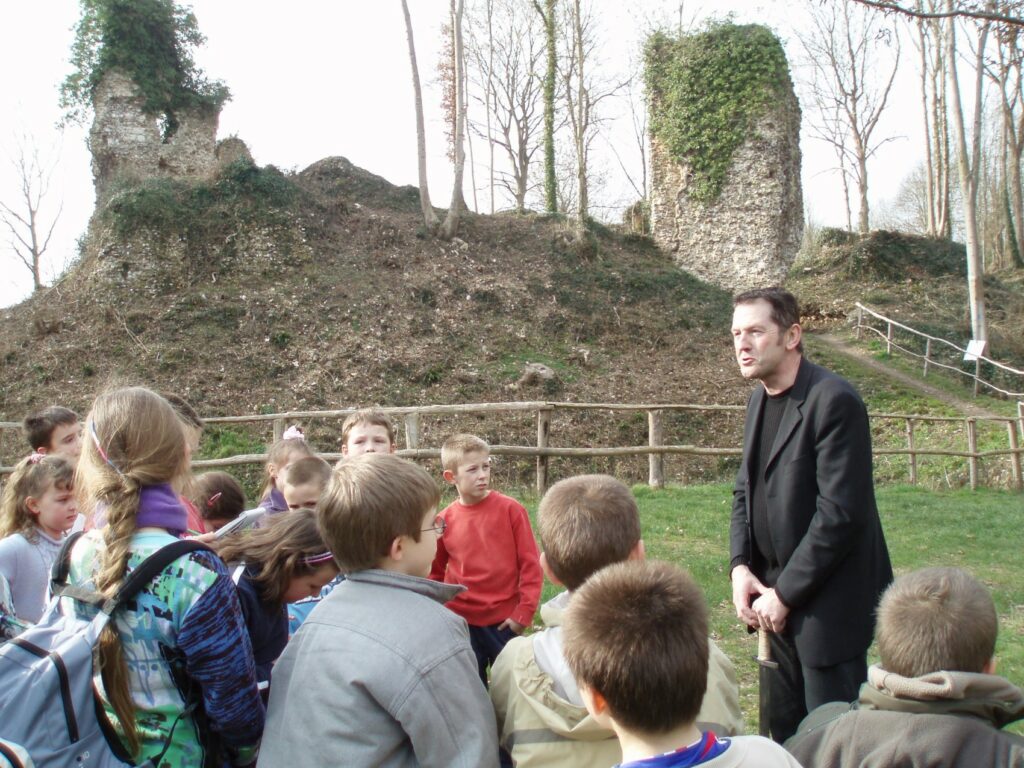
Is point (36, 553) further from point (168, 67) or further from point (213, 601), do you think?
point (168, 67)

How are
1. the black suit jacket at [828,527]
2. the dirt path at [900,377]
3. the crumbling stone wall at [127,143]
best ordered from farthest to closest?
the crumbling stone wall at [127,143] < the dirt path at [900,377] < the black suit jacket at [828,527]

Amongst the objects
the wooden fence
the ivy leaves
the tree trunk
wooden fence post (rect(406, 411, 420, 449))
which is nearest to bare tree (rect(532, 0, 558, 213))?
the ivy leaves

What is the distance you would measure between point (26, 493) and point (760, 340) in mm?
2915

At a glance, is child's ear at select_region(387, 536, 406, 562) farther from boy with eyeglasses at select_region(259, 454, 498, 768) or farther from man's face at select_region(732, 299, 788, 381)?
man's face at select_region(732, 299, 788, 381)

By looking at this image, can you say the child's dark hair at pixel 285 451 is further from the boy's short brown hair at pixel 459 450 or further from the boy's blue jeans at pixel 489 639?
the boy's blue jeans at pixel 489 639

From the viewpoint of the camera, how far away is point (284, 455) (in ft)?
12.4

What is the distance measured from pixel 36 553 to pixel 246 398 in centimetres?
1066

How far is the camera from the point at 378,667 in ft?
5.59

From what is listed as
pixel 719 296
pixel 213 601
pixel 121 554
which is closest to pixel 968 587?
pixel 213 601

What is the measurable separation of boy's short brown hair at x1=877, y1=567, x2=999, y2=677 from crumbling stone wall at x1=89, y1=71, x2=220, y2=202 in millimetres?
18189

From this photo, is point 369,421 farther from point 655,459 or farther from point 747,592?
point 655,459

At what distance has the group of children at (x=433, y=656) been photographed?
1.48 metres

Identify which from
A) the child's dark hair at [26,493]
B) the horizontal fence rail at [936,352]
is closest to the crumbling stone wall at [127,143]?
the child's dark hair at [26,493]

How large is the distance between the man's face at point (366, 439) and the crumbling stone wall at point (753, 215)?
723 inches
